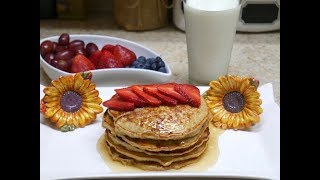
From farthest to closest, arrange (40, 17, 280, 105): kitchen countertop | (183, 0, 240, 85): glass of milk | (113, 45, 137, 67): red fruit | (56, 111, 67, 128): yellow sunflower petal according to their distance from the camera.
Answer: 1. (40, 17, 280, 105): kitchen countertop
2. (113, 45, 137, 67): red fruit
3. (183, 0, 240, 85): glass of milk
4. (56, 111, 67, 128): yellow sunflower petal

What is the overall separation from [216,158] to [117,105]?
0.20 metres

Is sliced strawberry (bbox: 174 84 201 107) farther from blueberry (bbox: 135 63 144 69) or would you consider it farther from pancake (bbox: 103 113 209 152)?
blueberry (bbox: 135 63 144 69)

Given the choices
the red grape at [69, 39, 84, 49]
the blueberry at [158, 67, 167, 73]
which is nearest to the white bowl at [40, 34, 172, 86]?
the blueberry at [158, 67, 167, 73]

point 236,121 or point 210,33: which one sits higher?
point 210,33

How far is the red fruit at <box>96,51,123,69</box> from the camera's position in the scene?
4.23ft

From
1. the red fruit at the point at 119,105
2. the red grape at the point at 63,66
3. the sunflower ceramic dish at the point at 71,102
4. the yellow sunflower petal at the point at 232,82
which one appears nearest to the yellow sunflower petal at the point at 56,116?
the sunflower ceramic dish at the point at 71,102

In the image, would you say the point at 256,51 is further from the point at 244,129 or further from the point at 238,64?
the point at 244,129

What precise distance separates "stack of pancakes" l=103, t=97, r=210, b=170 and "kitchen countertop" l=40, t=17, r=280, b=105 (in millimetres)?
367

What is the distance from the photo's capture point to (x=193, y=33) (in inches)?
49.3

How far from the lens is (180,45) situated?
5.27 ft

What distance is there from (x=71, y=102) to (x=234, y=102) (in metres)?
0.33

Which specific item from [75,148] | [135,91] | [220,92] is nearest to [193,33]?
[220,92]

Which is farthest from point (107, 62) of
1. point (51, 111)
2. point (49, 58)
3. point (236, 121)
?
point (236, 121)

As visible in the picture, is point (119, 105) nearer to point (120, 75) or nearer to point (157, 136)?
point (157, 136)
